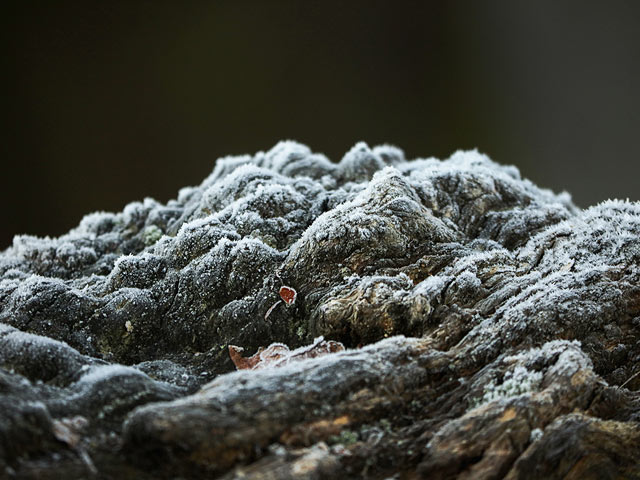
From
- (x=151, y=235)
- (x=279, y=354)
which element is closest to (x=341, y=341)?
(x=279, y=354)

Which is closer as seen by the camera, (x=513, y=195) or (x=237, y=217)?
(x=237, y=217)

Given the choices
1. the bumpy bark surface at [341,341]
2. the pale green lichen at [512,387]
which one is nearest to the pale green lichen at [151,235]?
the bumpy bark surface at [341,341]

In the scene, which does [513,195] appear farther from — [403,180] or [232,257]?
[232,257]

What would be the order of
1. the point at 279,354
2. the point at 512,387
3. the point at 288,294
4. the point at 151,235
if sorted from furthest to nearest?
the point at 151,235 → the point at 288,294 → the point at 279,354 → the point at 512,387

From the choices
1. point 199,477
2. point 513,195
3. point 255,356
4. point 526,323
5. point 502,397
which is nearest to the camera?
point 199,477

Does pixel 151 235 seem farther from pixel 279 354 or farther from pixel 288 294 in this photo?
pixel 279 354

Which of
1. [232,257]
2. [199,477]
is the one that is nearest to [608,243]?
[232,257]

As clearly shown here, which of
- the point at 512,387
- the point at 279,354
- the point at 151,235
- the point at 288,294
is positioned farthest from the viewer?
the point at 151,235

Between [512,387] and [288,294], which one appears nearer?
[512,387]

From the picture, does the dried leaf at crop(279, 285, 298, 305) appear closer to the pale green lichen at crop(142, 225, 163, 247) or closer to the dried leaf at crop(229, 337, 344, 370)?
the dried leaf at crop(229, 337, 344, 370)
